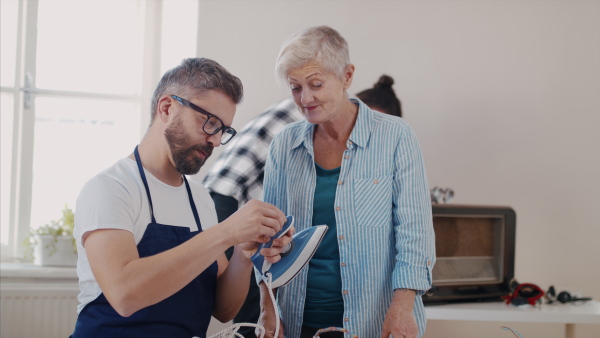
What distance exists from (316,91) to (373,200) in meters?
0.28

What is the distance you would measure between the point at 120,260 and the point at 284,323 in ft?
Result: 1.69

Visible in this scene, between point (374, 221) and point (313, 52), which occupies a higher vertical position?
point (313, 52)

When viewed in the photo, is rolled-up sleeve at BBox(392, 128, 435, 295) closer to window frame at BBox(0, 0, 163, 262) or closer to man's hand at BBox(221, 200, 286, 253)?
man's hand at BBox(221, 200, 286, 253)

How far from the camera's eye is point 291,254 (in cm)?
123

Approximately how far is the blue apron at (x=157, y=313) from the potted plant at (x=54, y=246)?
1.52 m

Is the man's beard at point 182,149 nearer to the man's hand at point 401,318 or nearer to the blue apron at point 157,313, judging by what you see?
the blue apron at point 157,313

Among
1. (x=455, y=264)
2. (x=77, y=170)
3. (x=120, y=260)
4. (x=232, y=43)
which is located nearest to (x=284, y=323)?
(x=120, y=260)

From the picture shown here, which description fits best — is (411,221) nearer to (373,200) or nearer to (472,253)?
(373,200)

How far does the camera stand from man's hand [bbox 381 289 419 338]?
1259 millimetres

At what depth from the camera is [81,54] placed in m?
2.84

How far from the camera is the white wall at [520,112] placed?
2643 mm

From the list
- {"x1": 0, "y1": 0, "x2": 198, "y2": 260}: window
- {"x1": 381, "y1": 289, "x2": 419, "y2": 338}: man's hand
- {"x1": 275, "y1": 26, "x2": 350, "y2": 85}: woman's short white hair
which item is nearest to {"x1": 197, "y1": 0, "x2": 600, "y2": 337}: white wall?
{"x1": 0, "y1": 0, "x2": 198, "y2": 260}: window

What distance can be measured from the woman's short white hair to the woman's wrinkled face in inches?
0.5

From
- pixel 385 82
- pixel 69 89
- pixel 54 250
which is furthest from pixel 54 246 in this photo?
pixel 385 82
